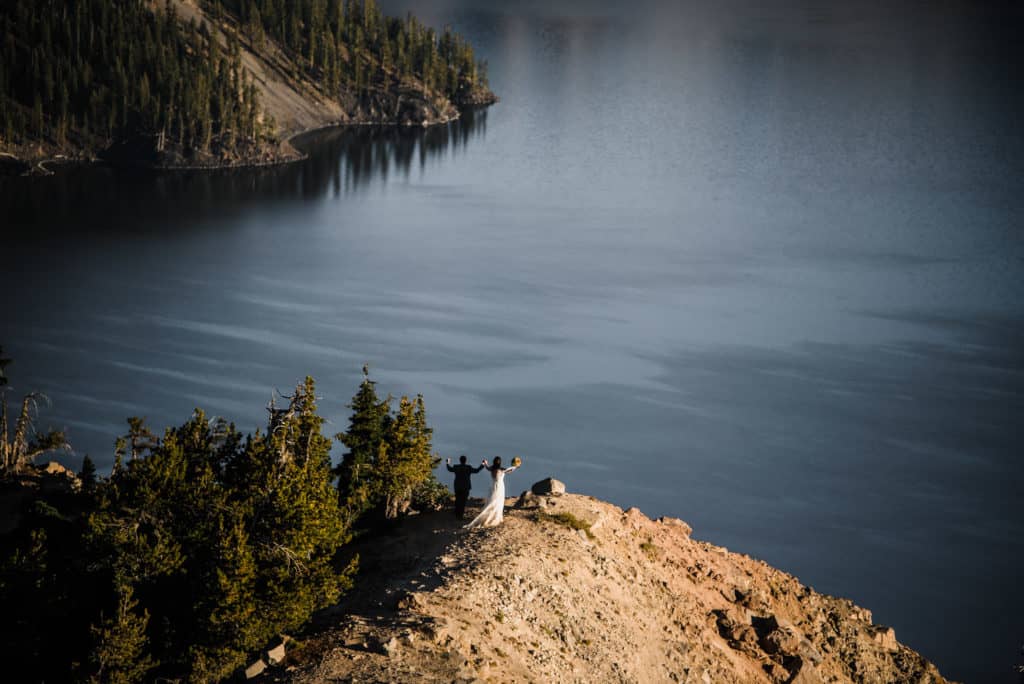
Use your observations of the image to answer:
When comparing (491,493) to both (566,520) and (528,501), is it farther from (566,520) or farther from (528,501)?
(528,501)

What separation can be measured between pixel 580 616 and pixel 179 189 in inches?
5225

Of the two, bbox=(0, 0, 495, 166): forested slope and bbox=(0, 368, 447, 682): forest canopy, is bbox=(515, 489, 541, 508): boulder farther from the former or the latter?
bbox=(0, 0, 495, 166): forested slope

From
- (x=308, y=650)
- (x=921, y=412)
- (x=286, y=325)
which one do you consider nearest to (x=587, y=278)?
(x=286, y=325)

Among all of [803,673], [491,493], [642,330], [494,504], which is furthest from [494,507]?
[642,330]

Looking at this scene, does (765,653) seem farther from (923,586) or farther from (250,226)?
(250,226)

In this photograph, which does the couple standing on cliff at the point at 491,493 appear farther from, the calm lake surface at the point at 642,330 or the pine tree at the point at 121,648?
the calm lake surface at the point at 642,330

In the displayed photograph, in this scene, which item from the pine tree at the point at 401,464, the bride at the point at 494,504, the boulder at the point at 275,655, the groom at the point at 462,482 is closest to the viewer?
the boulder at the point at 275,655

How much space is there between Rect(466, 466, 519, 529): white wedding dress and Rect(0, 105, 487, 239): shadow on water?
103m

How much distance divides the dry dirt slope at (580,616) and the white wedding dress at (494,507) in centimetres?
52

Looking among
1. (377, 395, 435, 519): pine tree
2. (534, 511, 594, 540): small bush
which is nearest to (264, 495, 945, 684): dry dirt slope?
(534, 511, 594, 540): small bush

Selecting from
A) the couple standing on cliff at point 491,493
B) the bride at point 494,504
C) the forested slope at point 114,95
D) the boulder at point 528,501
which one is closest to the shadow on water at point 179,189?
the forested slope at point 114,95

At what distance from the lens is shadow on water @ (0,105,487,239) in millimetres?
142375

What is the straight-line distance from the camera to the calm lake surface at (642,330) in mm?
80688

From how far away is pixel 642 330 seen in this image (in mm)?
111438
